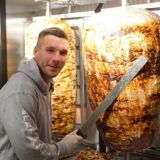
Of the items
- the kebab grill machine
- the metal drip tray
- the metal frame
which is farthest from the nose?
the metal drip tray

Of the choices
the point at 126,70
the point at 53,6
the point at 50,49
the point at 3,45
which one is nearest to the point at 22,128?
the point at 50,49

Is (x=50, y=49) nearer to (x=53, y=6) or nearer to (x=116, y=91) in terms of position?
(x=116, y=91)

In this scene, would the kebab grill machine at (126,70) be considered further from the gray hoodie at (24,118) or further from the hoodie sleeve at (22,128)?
the hoodie sleeve at (22,128)

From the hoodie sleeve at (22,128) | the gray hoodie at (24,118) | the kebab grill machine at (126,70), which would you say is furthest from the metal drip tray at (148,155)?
the hoodie sleeve at (22,128)

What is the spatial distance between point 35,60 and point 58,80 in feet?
2.36

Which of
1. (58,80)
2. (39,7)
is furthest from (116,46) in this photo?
(39,7)

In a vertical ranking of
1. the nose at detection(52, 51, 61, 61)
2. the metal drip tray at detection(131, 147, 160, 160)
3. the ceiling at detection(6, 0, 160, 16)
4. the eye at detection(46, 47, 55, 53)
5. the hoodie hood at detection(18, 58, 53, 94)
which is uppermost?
the ceiling at detection(6, 0, 160, 16)

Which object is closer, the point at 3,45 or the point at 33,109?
the point at 33,109

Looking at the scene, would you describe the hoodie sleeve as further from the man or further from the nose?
the nose

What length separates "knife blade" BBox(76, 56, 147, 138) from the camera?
144 centimetres

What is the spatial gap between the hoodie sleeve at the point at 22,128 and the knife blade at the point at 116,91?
0.87ft

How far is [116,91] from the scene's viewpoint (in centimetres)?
145

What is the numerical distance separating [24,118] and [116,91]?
0.42 m

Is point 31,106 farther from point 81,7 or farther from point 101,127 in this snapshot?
point 81,7
